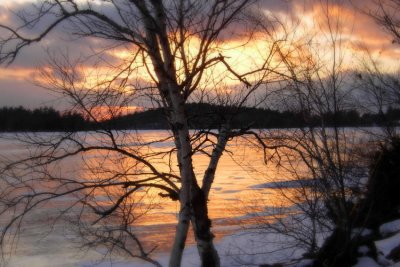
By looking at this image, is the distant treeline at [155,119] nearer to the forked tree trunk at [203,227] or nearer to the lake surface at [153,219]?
the lake surface at [153,219]

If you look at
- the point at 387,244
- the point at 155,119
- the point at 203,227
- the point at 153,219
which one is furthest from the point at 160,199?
the point at 203,227

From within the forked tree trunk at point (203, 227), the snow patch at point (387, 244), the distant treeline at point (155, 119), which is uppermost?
the distant treeline at point (155, 119)

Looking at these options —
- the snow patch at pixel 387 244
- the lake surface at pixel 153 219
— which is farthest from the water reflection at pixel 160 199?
the snow patch at pixel 387 244

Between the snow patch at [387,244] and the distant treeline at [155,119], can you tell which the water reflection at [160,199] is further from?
the snow patch at [387,244]

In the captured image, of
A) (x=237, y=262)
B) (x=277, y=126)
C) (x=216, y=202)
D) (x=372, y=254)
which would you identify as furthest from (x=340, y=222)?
(x=216, y=202)

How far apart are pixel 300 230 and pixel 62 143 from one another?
6176 millimetres

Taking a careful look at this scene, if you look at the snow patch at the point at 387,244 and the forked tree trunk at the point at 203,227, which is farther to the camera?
the snow patch at the point at 387,244

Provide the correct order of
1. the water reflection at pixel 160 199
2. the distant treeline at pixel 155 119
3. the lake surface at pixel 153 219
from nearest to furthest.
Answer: the distant treeline at pixel 155 119
the water reflection at pixel 160 199
the lake surface at pixel 153 219

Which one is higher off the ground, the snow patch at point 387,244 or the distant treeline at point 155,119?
the distant treeline at point 155,119

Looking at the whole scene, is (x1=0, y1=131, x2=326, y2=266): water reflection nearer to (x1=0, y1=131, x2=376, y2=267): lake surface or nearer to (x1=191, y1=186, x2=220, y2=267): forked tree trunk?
(x1=0, y1=131, x2=376, y2=267): lake surface

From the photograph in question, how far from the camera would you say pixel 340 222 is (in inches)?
428

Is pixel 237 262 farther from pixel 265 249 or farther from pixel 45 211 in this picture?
pixel 45 211

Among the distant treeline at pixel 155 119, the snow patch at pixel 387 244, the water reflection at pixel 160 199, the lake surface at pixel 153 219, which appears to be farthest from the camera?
the lake surface at pixel 153 219

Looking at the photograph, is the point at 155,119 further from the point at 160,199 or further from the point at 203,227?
the point at 160,199
